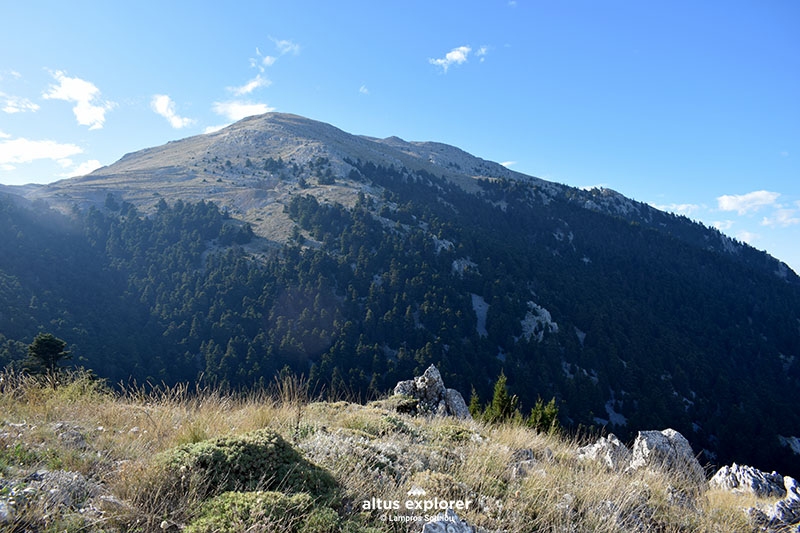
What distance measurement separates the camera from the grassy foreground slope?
3320mm

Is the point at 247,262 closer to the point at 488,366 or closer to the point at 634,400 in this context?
the point at 488,366

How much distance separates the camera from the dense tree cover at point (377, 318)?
65.8 meters

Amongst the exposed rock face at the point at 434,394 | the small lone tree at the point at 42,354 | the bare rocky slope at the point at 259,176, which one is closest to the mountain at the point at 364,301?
the bare rocky slope at the point at 259,176

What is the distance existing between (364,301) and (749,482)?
7529cm

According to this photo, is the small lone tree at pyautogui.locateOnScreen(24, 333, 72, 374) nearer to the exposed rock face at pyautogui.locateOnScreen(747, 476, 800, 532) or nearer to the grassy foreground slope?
the grassy foreground slope

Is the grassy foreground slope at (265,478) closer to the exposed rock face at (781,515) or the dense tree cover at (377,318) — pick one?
the exposed rock face at (781,515)

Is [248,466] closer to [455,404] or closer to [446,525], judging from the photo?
[446,525]

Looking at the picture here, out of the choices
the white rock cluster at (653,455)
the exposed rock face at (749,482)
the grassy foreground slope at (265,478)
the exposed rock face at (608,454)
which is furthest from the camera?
the white rock cluster at (653,455)

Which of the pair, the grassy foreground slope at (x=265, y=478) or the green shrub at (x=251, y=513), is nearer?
the green shrub at (x=251, y=513)

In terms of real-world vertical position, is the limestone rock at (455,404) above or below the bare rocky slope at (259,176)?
below

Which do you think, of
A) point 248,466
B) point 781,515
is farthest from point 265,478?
point 781,515

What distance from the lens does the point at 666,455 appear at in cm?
837

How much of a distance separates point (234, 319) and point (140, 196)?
192 feet

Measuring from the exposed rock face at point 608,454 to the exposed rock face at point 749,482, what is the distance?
1681 mm
